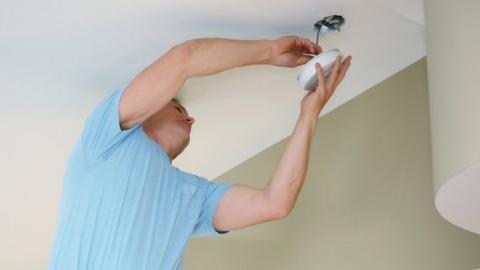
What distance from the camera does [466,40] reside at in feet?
5.03

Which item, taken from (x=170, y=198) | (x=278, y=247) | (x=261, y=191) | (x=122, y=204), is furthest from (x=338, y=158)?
(x=122, y=204)

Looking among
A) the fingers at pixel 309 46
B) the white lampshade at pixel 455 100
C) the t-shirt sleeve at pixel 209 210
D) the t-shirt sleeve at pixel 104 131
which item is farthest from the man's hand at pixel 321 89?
the t-shirt sleeve at pixel 104 131

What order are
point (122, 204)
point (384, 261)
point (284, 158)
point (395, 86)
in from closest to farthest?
1. point (122, 204)
2. point (284, 158)
3. point (384, 261)
4. point (395, 86)

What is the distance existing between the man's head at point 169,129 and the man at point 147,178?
87mm

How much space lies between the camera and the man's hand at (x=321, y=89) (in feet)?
5.68

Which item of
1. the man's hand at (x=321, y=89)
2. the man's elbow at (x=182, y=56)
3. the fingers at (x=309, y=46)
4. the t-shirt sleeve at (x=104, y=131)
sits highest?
the fingers at (x=309, y=46)

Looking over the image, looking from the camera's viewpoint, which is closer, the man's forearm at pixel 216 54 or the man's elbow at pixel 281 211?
the man's forearm at pixel 216 54

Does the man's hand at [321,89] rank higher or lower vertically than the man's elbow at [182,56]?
lower

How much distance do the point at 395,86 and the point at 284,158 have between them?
2.36 ft

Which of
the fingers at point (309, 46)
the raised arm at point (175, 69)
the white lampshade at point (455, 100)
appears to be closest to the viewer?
the white lampshade at point (455, 100)

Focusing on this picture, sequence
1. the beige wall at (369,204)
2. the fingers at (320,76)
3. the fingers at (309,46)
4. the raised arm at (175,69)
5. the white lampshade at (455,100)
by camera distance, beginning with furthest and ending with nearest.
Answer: the beige wall at (369,204), the fingers at (309,46), the fingers at (320,76), the raised arm at (175,69), the white lampshade at (455,100)

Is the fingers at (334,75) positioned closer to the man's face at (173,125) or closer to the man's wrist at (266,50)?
the man's wrist at (266,50)

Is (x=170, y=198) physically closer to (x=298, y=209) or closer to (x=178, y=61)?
(x=178, y=61)

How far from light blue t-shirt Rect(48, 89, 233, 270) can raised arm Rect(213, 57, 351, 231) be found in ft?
0.71
